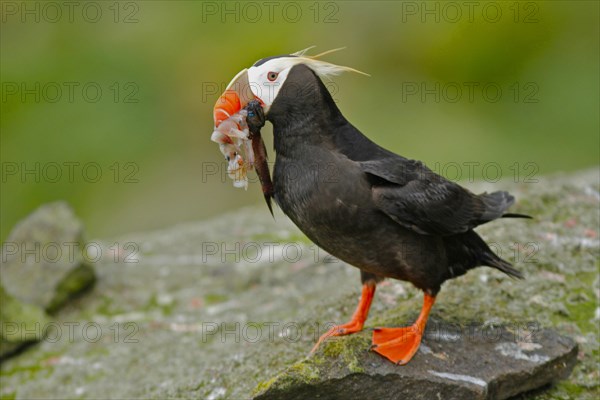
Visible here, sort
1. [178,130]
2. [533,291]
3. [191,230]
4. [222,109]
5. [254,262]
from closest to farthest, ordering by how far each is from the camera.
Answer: [222,109] < [533,291] < [254,262] < [191,230] < [178,130]

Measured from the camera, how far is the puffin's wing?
4141mm

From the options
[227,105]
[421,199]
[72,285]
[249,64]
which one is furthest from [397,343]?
[249,64]

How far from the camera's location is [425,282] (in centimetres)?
434

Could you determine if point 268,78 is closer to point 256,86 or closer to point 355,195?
point 256,86

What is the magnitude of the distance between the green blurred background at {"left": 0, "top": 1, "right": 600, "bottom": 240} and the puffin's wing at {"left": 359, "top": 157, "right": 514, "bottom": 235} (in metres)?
6.38

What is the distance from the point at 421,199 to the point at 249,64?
7715mm

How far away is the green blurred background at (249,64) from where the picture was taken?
36.8 feet

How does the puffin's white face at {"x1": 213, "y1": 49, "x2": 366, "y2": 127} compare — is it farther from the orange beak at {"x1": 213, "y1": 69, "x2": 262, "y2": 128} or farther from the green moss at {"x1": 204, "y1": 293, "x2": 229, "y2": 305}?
the green moss at {"x1": 204, "y1": 293, "x2": 229, "y2": 305}

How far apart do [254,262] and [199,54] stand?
5.90m

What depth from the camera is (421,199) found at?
424 cm

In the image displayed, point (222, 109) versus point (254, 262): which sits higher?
point (222, 109)

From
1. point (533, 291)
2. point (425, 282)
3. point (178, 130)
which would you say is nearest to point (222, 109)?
point (425, 282)

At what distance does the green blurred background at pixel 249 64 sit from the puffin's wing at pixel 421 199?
638cm

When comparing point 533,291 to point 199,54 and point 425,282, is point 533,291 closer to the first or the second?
point 425,282
